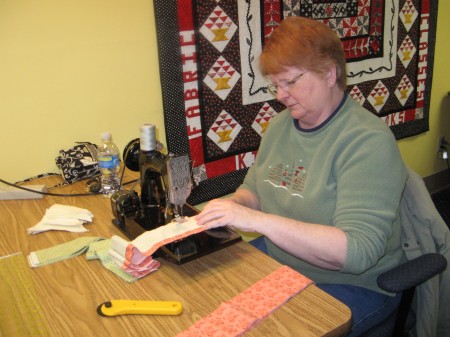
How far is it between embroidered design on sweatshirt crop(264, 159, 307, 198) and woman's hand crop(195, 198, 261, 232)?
26cm

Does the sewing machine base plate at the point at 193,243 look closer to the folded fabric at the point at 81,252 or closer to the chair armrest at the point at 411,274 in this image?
the folded fabric at the point at 81,252

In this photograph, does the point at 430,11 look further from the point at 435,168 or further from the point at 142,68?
the point at 142,68

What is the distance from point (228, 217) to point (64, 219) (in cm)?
53

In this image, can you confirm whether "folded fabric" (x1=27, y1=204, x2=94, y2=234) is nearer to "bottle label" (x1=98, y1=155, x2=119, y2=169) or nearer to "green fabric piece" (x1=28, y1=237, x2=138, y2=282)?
"green fabric piece" (x1=28, y1=237, x2=138, y2=282)

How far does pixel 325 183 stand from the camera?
1232mm

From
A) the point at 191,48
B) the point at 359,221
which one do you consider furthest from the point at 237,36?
the point at 359,221

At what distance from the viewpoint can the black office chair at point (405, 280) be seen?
1058 mm

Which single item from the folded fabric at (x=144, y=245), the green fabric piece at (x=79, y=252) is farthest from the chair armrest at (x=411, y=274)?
the green fabric piece at (x=79, y=252)

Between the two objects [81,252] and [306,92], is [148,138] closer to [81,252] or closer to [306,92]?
[81,252]

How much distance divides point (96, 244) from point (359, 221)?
0.70 metres

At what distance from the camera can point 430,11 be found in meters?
2.69

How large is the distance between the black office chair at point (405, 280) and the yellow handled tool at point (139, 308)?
1.75 feet

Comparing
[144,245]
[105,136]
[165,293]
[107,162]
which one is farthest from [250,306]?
[105,136]

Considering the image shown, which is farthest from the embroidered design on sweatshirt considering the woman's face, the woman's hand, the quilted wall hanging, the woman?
the quilted wall hanging
